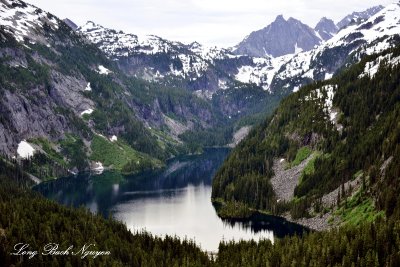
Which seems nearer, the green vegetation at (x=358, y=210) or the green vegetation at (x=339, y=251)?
the green vegetation at (x=339, y=251)

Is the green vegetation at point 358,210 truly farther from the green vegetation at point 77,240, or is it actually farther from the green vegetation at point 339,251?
the green vegetation at point 77,240

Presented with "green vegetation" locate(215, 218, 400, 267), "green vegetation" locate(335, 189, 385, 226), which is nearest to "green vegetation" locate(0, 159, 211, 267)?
"green vegetation" locate(215, 218, 400, 267)

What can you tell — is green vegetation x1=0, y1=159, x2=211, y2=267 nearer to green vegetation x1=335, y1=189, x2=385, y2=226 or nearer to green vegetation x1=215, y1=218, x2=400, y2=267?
green vegetation x1=215, y1=218, x2=400, y2=267

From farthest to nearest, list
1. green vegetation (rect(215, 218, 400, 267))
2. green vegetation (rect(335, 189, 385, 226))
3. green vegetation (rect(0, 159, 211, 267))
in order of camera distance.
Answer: green vegetation (rect(335, 189, 385, 226))
green vegetation (rect(0, 159, 211, 267))
green vegetation (rect(215, 218, 400, 267))

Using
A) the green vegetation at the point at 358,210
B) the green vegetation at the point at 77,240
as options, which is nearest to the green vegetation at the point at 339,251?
the green vegetation at the point at 77,240

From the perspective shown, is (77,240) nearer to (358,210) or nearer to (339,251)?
(339,251)

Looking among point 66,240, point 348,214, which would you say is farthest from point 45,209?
point 348,214

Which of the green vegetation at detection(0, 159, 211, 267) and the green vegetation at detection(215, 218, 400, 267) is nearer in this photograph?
the green vegetation at detection(215, 218, 400, 267)

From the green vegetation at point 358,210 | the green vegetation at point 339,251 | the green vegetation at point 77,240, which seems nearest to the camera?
the green vegetation at point 339,251

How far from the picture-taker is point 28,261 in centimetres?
12219

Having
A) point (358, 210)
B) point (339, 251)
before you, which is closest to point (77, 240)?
point (339, 251)

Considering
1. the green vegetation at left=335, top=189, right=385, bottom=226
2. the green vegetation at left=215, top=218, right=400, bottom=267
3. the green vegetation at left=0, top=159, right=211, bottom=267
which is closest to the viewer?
the green vegetation at left=215, top=218, right=400, bottom=267

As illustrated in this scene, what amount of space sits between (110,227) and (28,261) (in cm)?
4189

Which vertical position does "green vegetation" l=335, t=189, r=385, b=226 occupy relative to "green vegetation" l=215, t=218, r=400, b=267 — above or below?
above
